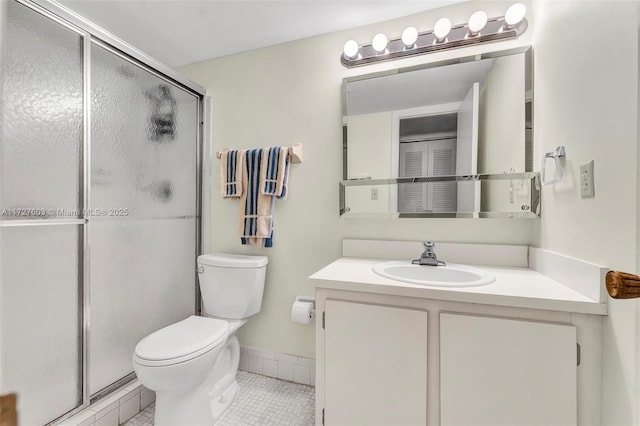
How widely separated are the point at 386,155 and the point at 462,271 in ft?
2.37

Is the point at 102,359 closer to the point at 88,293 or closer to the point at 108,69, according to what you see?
the point at 88,293

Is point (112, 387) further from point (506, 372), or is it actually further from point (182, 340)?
point (506, 372)

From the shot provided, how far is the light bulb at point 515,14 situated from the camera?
51.3 inches

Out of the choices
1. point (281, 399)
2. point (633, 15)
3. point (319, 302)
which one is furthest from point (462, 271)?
point (281, 399)

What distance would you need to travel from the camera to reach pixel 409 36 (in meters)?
1.46

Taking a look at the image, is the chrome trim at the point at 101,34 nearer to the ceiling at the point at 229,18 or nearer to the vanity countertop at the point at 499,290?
the ceiling at the point at 229,18

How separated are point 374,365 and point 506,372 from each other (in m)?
0.44

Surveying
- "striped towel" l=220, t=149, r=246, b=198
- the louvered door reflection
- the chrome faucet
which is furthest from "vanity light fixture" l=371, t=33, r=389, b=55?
the chrome faucet

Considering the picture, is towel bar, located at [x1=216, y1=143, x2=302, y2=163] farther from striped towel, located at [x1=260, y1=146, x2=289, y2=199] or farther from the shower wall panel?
the shower wall panel

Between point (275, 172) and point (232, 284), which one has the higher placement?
point (275, 172)

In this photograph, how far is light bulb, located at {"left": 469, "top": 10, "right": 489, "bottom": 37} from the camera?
135 cm

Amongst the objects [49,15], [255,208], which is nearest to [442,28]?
[255,208]

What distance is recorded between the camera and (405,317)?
1.02 metres

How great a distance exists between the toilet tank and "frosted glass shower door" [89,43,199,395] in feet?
0.90
